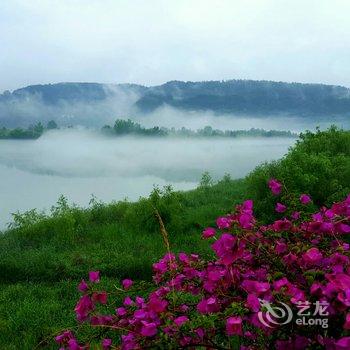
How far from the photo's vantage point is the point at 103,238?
16.3 meters

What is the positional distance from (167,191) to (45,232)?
16.1 feet

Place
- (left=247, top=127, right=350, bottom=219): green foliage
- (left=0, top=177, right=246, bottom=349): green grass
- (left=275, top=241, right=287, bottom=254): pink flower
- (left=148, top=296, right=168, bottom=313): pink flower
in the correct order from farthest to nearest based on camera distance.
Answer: (left=247, top=127, right=350, bottom=219): green foliage < (left=0, top=177, right=246, bottom=349): green grass < (left=275, top=241, right=287, bottom=254): pink flower < (left=148, top=296, right=168, bottom=313): pink flower

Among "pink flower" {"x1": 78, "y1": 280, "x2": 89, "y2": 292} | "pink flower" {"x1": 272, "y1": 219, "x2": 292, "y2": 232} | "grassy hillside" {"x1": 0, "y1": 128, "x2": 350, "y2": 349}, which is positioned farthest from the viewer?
"grassy hillside" {"x1": 0, "y1": 128, "x2": 350, "y2": 349}

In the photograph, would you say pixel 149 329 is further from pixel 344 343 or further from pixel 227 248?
pixel 344 343

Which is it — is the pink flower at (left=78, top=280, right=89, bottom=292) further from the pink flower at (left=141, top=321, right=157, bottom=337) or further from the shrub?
the pink flower at (left=141, top=321, right=157, bottom=337)

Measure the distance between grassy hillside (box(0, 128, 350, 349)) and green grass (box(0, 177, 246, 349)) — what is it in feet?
0.06

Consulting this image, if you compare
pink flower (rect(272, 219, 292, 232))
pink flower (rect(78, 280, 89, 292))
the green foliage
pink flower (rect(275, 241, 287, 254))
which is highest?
pink flower (rect(272, 219, 292, 232))

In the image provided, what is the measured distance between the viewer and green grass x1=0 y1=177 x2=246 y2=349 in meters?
9.68

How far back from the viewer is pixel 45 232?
1702cm

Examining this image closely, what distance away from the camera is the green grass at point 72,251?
9680 millimetres

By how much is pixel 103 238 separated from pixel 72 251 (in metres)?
1.64

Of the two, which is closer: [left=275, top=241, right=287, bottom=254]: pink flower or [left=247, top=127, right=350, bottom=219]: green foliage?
[left=275, top=241, right=287, bottom=254]: pink flower

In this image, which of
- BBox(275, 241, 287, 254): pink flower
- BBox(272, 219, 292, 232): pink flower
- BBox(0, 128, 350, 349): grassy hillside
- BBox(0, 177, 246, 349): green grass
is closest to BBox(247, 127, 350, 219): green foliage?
BBox(0, 128, 350, 349): grassy hillside

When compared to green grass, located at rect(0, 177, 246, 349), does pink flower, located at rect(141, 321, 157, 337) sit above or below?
above
